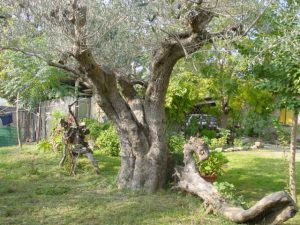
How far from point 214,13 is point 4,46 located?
11.1 ft

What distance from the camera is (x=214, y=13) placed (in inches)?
259

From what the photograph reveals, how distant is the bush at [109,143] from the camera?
43.2ft

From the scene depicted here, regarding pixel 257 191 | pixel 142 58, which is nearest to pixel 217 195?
pixel 257 191

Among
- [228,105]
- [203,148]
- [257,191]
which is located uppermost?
[228,105]

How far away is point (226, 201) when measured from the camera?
6.27 meters

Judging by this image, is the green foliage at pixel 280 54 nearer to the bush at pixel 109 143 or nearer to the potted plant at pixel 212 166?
the potted plant at pixel 212 166

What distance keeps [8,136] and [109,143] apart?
6254 millimetres

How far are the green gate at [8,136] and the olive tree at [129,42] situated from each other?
10.3 meters

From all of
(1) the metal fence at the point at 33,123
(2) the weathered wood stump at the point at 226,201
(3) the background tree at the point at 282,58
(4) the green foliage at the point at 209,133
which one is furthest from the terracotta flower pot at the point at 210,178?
(4) the green foliage at the point at 209,133

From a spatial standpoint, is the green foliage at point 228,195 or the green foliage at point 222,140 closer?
the green foliage at point 228,195

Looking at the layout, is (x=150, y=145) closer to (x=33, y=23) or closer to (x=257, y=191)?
(x=257, y=191)

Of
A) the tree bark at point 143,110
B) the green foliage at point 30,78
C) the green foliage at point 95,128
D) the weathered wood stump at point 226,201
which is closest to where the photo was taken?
the weathered wood stump at point 226,201

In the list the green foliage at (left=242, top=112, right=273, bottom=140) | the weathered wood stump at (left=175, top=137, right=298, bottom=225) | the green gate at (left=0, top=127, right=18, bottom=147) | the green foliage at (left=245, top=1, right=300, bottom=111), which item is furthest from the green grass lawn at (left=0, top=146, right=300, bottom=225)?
the green foliage at (left=242, top=112, right=273, bottom=140)

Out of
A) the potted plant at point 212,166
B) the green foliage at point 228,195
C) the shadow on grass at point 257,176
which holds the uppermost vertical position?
the potted plant at point 212,166
